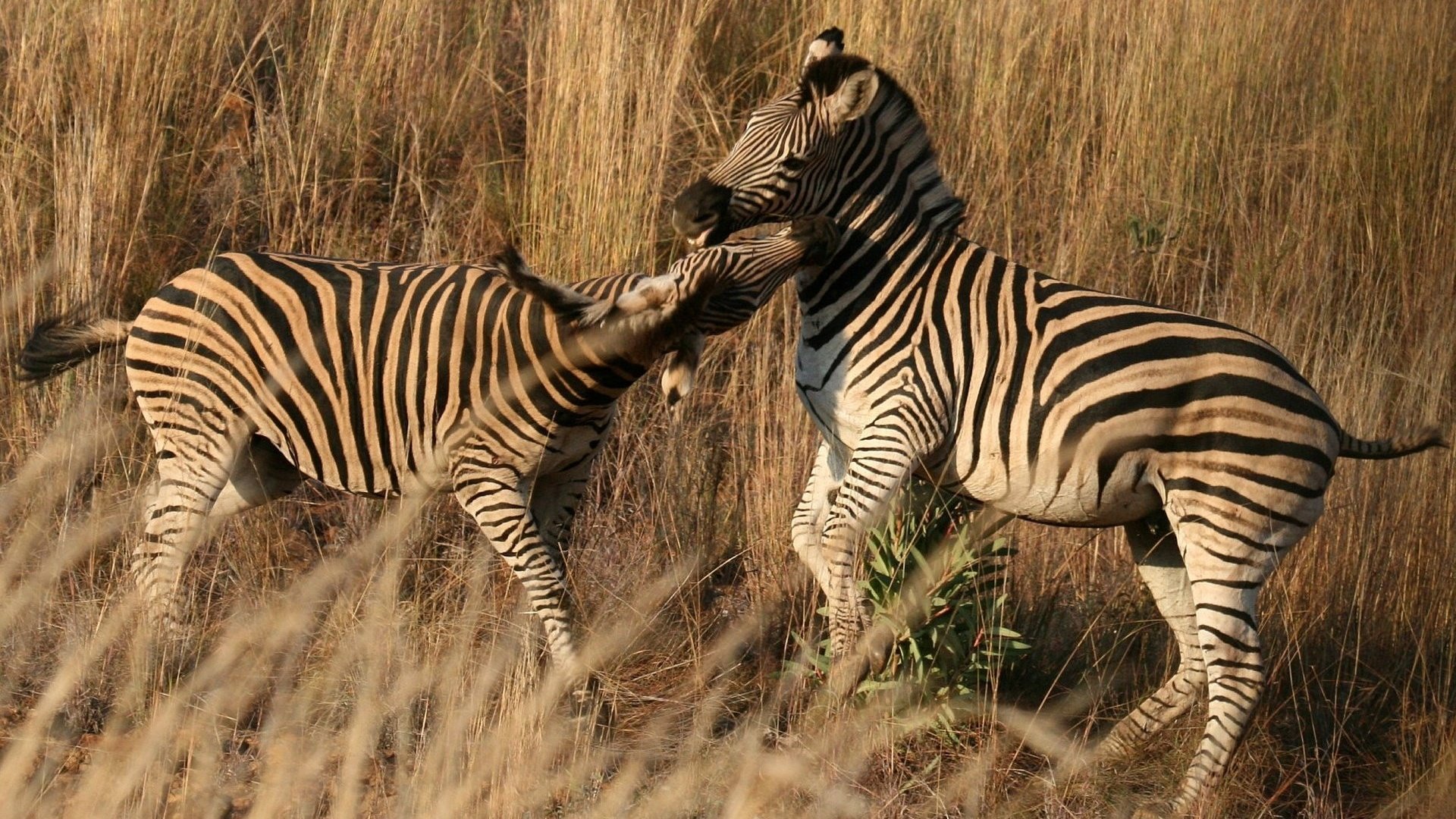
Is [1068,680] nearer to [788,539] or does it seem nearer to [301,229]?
[788,539]

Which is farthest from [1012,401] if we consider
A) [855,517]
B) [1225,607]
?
[1225,607]

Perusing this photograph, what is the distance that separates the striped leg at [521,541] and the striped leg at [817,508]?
0.80 m

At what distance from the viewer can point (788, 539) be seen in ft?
18.2

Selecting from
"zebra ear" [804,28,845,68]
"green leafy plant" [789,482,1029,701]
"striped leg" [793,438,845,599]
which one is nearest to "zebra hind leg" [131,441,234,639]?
"striped leg" [793,438,845,599]

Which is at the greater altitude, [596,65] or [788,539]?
[596,65]

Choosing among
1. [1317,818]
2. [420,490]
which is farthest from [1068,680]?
[420,490]

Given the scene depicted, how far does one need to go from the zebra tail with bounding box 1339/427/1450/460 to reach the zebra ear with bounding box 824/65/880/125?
1.77 m

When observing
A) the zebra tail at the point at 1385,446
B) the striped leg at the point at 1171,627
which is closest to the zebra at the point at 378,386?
the striped leg at the point at 1171,627

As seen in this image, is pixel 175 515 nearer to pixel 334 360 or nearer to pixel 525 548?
pixel 334 360

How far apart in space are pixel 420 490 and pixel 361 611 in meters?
0.49

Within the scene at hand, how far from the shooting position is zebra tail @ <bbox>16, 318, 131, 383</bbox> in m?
5.17

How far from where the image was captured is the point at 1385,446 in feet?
15.0

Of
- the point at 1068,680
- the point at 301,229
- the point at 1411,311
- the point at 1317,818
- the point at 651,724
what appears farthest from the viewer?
the point at 1411,311

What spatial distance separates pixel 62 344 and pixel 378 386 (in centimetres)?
114
